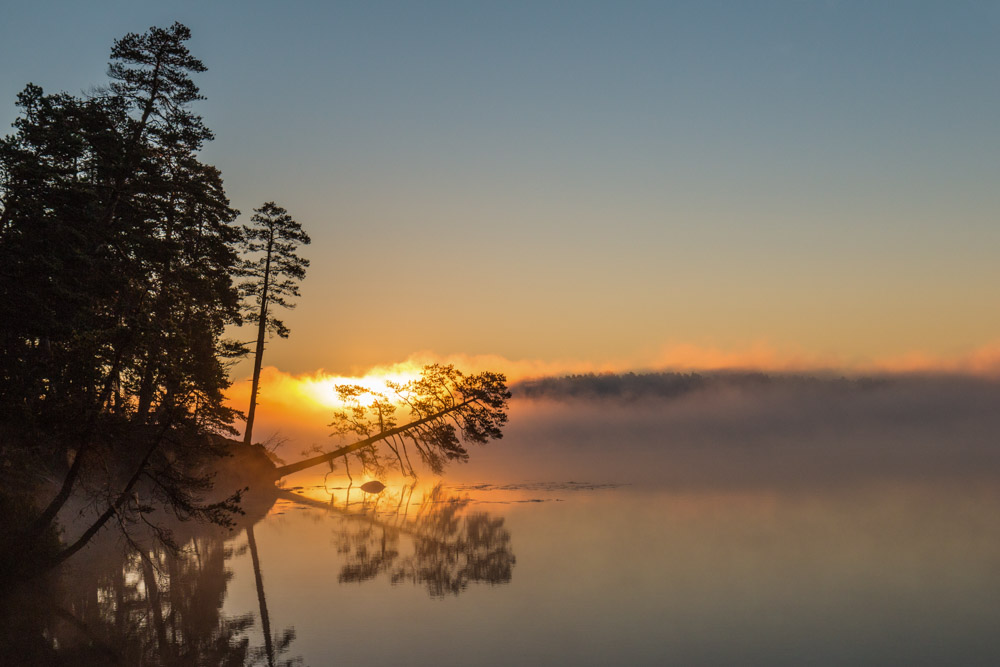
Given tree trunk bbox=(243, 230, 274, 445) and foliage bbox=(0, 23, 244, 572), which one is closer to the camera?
foliage bbox=(0, 23, 244, 572)

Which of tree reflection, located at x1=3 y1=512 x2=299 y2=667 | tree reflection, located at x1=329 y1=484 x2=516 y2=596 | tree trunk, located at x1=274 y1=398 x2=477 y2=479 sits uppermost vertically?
tree trunk, located at x1=274 y1=398 x2=477 y2=479

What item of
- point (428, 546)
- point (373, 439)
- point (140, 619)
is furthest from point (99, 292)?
point (373, 439)

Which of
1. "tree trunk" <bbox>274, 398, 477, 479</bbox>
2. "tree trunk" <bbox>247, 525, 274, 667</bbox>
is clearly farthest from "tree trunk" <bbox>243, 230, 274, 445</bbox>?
"tree trunk" <bbox>247, 525, 274, 667</bbox>

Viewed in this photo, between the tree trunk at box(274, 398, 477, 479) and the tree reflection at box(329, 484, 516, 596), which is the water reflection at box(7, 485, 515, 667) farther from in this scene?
the tree trunk at box(274, 398, 477, 479)

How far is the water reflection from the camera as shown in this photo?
16672 millimetres

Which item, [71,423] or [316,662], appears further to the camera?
[71,423]

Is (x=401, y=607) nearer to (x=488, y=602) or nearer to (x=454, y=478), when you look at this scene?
(x=488, y=602)

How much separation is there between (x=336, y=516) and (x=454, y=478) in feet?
123

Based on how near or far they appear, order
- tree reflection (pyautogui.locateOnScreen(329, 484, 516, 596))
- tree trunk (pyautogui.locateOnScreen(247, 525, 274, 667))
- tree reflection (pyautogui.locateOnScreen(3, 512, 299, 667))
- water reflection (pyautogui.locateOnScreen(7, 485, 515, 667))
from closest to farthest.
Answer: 1. tree reflection (pyautogui.locateOnScreen(3, 512, 299, 667))
2. tree trunk (pyautogui.locateOnScreen(247, 525, 274, 667))
3. water reflection (pyautogui.locateOnScreen(7, 485, 515, 667))
4. tree reflection (pyautogui.locateOnScreen(329, 484, 516, 596))

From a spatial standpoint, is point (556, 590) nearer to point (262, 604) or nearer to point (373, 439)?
point (262, 604)

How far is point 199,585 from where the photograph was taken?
23750mm

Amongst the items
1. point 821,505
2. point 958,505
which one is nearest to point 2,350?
point 821,505

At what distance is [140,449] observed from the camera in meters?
23.2

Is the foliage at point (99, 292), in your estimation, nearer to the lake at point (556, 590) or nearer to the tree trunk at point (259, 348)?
the lake at point (556, 590)
